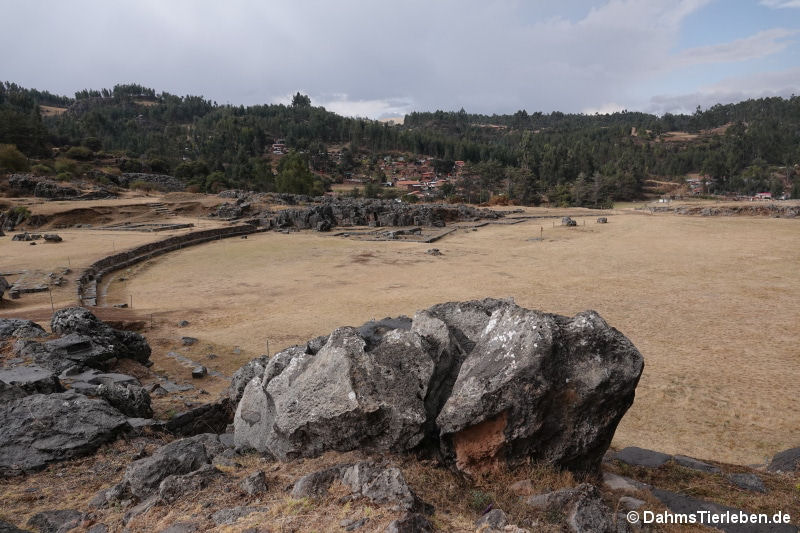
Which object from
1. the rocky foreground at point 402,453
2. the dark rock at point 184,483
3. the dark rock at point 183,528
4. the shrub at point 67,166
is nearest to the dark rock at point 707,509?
the rocky foreground at point 402,453

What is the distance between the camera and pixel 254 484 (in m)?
4.91

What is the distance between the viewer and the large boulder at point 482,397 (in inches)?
203

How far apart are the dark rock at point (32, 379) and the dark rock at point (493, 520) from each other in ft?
24.1

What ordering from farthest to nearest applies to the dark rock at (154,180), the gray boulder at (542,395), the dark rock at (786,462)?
the dark rock at (154,180)
the dark rock at (786,462)
the gray boulder at (542,395)

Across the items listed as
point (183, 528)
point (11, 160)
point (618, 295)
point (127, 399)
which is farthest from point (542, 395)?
point (11, 160)

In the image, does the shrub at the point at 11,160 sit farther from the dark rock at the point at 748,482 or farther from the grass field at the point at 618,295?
the dark rock at the point at 748,482

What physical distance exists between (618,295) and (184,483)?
59.9 feet

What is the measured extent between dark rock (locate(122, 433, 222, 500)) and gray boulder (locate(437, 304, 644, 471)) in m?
3.04

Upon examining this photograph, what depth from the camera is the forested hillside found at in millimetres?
74938

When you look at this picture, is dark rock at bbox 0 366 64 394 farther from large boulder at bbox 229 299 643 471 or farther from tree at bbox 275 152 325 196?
tree at bbox 275 152 325 196

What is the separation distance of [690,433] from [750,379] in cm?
362

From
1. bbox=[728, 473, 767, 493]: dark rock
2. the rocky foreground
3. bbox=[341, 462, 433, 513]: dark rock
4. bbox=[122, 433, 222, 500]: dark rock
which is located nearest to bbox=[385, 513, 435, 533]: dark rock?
the rocky foreground

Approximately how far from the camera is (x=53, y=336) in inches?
452

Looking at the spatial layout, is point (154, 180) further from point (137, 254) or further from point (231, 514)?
point (231, 514)
